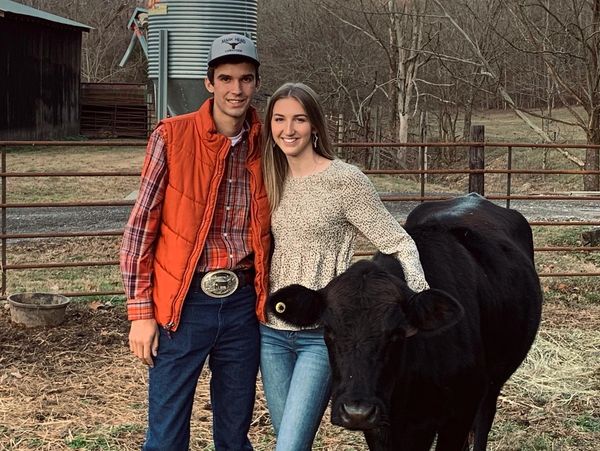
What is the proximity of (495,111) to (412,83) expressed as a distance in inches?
629

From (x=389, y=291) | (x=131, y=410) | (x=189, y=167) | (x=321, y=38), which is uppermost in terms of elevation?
(x=321, y=38)

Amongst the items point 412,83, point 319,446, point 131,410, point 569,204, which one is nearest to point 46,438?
point 131,410

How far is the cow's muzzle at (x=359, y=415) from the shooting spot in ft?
9.00

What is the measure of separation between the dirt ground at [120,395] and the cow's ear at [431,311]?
72.7 inches

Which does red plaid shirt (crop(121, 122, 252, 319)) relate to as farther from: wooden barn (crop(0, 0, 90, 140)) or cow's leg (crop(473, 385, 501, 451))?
wooden barn (crop(0, 0, 90, 140))

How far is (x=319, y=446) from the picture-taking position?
4.73 meters

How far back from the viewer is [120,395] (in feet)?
18.0

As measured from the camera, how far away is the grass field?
191 inches

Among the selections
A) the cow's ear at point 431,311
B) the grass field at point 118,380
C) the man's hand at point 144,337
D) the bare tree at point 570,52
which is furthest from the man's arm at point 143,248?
the bare tree at point 570,52

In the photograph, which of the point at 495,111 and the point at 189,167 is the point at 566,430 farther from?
the point at 495,111

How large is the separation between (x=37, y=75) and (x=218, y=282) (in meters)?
24.9

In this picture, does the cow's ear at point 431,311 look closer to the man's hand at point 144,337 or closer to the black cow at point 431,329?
the black cow at point 431,329

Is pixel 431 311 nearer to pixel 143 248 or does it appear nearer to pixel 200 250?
pixel 200 250

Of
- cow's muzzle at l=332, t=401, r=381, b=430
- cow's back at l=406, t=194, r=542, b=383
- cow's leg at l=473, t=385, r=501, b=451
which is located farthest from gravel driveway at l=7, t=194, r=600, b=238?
cow's muzzle at l=332, t=401, r=381, b=430
